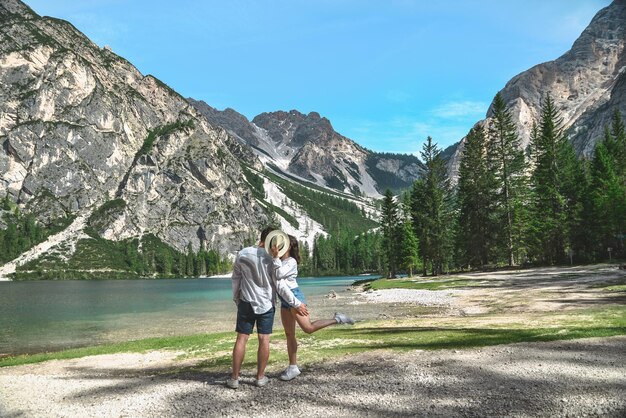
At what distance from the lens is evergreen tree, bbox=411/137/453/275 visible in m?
77.5

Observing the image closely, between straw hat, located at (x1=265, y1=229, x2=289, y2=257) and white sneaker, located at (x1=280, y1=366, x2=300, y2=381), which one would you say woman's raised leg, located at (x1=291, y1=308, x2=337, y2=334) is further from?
straw hat, located at (x1=265, y1=229, x2=289, y2=257)

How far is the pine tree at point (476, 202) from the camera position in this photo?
71438 millimetres

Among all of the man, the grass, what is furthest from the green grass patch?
the man

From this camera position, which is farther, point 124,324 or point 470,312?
point 124,324

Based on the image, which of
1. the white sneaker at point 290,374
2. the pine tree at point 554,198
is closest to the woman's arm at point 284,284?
the white sneaker at point 290,374

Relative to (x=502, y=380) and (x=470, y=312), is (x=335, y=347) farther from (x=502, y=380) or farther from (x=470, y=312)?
(x=470, y=312)

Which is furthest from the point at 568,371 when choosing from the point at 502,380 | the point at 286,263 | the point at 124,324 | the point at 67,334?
the point at 124,324

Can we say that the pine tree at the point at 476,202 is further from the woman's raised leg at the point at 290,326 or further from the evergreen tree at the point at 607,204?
the woman's raised leg at the point at 290,326

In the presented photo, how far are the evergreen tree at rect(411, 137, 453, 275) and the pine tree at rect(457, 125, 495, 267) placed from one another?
111 inches

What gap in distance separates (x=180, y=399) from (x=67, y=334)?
2678cm

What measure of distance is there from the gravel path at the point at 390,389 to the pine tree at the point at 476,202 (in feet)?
207

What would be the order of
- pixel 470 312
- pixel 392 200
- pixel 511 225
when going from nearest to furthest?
pixel 470 312 → pixel 511 225 → pixel 392 200

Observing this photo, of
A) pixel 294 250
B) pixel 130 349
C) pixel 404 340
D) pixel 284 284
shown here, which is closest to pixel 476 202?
pixel 404 340

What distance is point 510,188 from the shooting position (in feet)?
226
